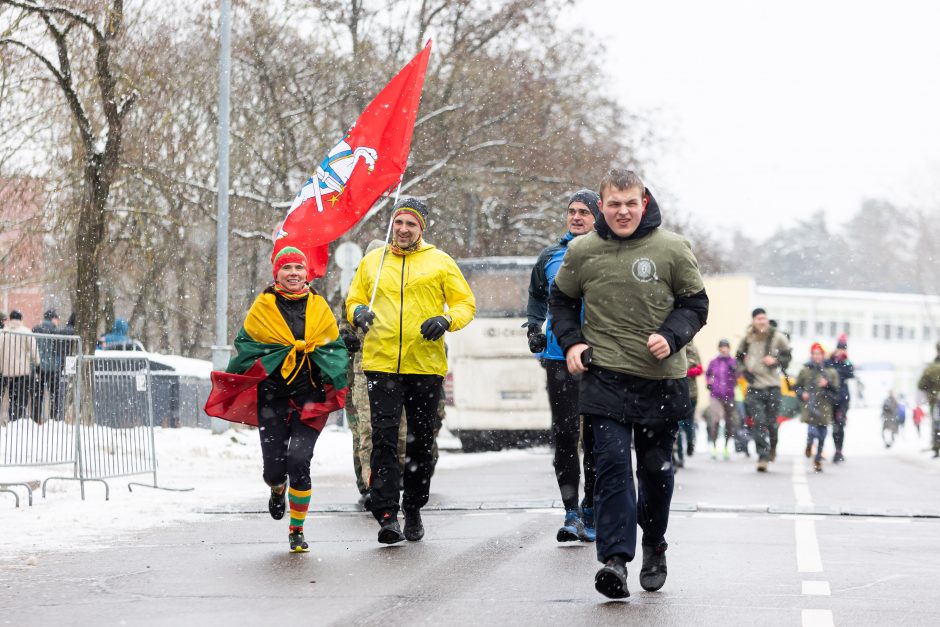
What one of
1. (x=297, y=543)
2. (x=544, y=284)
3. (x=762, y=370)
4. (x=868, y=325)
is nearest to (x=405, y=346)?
(x=544, y=284)

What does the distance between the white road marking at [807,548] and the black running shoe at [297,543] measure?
8.28ft

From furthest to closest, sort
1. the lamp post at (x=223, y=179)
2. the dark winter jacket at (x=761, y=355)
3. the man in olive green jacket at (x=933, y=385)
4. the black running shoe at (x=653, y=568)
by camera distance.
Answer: the man in olive green jacket at (x=933, y=385), the lamp post at (x=223, y=179), the dark winter jacket at (x=761, y=355), the black running shoe at (x=653, y=568)

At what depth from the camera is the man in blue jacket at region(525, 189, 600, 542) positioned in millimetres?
8242

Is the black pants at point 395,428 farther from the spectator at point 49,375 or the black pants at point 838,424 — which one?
the black pants at point 838,424

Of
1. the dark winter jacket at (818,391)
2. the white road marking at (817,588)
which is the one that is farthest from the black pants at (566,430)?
the dark winter jacket at (818,391)

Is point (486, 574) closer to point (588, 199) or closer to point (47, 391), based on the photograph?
point (588, 199)

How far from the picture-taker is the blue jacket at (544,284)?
841 centimetres

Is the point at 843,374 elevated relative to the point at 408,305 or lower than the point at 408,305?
lower

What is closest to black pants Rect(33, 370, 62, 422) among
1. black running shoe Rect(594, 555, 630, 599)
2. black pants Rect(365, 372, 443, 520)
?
black pants Rect(365, 372, 443, 520)

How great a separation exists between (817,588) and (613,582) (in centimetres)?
105

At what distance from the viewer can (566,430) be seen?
838 cm

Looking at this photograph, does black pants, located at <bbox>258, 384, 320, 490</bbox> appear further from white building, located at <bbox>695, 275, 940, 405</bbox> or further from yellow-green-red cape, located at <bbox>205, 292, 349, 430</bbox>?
white building, located at <bbox>695, 275, 940, 405</bbox>

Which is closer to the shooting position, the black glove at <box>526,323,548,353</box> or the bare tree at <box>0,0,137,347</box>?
the black glove at <box>526,323,548,353</box>

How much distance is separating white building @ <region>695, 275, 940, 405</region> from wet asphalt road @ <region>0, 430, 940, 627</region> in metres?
78.7
